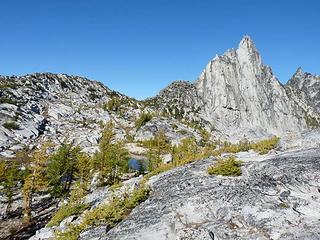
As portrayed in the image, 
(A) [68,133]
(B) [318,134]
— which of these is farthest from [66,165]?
(A) [68,133]

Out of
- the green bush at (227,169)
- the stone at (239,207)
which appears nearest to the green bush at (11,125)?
the stone at (239,207)

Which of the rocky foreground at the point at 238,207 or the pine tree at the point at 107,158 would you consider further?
the pine tree at the point at 107,158

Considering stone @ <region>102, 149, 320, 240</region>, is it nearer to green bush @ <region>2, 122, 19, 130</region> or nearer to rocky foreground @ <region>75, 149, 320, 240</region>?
rocky foreground @ <region>75, 149, 320, 240</region>

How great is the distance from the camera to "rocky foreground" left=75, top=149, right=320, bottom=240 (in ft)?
66.4

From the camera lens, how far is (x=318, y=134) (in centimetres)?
3794

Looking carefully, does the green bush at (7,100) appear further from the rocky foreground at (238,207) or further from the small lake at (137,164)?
the rocky foreground at (238,207)

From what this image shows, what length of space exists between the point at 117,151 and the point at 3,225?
29367mm

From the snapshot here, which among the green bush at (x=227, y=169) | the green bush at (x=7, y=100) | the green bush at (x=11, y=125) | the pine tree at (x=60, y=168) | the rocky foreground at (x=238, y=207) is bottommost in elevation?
the rocky foreground at (x=238, y=207)

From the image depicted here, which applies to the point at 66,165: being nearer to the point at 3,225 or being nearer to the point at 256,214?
the point at 3,225

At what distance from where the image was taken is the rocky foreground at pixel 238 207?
797 inches

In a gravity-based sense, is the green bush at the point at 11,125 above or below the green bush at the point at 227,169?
above

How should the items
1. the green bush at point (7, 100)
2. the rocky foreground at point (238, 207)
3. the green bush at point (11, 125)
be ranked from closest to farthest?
the rocky foreground at point (238, 207) < the green bush at point (11, 125) < the green bush at point (7, 100)

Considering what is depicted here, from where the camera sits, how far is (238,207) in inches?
899

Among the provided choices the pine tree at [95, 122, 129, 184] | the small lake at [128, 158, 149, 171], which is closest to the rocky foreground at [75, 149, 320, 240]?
the pine tree at [95, 122, 129, 184]
